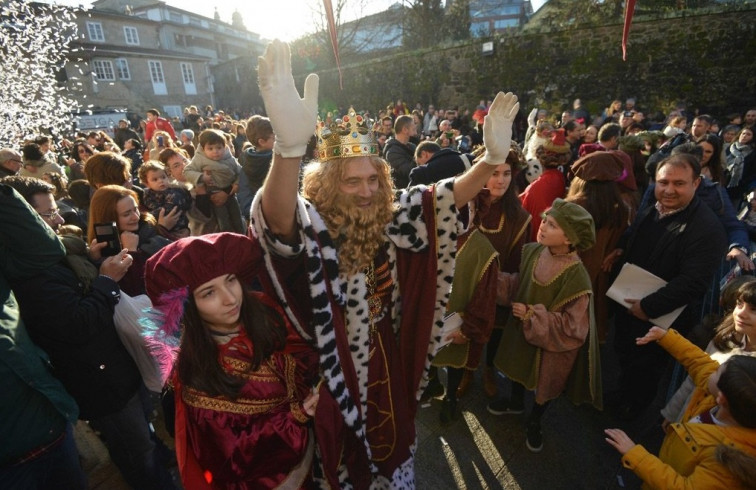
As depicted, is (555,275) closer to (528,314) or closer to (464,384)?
(528,314)

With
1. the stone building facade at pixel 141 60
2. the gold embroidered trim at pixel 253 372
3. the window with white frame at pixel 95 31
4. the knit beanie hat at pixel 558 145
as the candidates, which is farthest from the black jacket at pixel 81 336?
the window with white frame at pixel 95 31

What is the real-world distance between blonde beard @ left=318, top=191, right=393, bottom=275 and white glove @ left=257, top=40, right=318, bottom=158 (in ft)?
1.67

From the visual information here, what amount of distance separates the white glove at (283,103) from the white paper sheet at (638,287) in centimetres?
281

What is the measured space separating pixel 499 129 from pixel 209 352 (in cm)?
170

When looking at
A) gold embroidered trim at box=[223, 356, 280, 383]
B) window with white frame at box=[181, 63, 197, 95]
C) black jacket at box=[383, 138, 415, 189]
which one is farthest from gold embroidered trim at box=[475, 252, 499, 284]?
window with white frame at box=[181, 63, 197, 95]

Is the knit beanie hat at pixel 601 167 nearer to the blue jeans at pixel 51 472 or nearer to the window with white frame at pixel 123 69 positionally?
the blue jeans at pixel 51 472

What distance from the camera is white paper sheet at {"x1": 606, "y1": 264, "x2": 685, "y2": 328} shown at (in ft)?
8.95

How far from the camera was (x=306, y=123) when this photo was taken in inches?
53.2

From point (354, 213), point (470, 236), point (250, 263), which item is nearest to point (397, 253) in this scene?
point (354, 213)

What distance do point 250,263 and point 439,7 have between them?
26.7 m

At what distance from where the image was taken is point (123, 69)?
28.9 metres

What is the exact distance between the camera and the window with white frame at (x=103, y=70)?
27219 mm

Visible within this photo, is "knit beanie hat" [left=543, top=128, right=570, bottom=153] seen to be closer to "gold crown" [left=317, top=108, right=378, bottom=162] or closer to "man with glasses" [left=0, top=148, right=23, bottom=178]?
"gold crown" [left=317, top=108, right=378, bottom=162]

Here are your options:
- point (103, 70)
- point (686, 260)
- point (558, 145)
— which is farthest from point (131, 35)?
point (686, 260)
